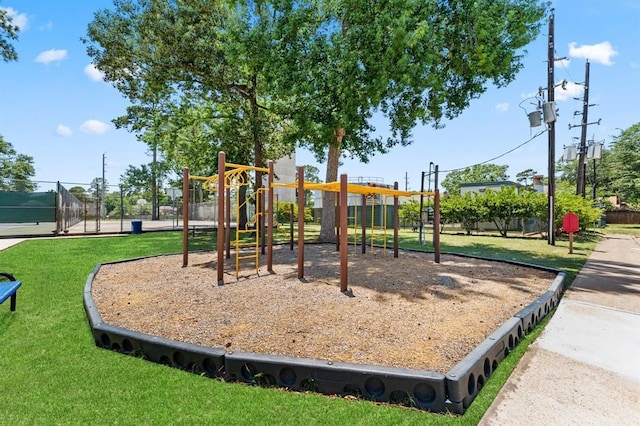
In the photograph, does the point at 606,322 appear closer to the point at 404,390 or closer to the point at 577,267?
the point at 404,390

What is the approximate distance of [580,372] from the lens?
9.84ft

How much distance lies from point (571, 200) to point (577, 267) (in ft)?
33.2

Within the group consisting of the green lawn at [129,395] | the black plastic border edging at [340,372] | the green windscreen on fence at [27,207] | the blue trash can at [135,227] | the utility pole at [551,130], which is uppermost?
the utility pole at [551,130]

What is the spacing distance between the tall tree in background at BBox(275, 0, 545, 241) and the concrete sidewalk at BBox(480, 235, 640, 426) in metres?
6.40

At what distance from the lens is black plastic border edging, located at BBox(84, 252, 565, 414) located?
2.48 metres

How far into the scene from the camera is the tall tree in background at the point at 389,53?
905cm

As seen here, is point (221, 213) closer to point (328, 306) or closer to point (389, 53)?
point (328, 306)

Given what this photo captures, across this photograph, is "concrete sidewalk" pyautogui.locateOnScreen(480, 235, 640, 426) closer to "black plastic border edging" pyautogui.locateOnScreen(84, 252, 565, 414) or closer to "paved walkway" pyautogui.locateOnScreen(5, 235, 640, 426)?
"paved walkway" pyautogui.locateOnScreen(5, 235, 640, 426)

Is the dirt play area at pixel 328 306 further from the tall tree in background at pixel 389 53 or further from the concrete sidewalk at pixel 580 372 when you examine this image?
the tall tree in background at pixel 389 53

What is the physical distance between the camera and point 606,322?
14.2 feet

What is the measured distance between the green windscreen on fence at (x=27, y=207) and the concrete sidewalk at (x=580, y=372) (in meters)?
19.9

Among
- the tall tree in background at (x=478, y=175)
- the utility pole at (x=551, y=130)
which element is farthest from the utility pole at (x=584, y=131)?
the tall tree in background at (x=478, y=175)

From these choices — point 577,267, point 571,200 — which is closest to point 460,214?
point 571,200

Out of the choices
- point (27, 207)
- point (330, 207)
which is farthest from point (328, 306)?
point (27, 207)
